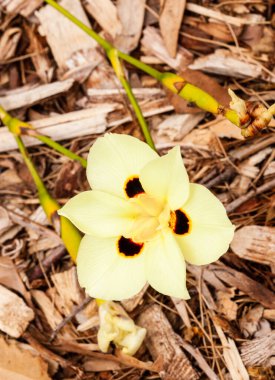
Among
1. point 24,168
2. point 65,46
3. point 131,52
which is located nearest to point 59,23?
point 65,46

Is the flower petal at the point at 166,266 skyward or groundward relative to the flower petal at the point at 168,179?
groundward

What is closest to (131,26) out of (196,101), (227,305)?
(196,101)

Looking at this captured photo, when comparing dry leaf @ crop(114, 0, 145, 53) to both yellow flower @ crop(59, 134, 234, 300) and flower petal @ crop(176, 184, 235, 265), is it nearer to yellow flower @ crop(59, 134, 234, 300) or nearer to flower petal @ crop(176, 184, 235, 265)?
yellow flower @ crop(59, 134, 234, 300)

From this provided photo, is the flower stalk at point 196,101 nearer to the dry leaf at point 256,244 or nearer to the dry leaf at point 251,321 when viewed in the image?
the dry leaf at point 256,244

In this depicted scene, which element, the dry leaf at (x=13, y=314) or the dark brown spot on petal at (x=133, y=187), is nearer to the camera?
the dark brown spot on petal at (x=133, y=187)

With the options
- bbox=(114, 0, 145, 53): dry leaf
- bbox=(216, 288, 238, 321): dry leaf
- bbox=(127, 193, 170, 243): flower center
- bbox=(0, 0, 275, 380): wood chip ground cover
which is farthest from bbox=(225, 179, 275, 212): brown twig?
bbox=(114, 0, 145, 53): dry leaf

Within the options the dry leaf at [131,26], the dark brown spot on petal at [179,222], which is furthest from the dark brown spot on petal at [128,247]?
the dry leaf at [131,26]

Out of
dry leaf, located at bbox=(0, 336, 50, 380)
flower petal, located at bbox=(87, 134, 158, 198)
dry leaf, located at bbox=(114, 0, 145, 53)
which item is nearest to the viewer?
flower petal, located at bbox=(87, 134, 158, 198)

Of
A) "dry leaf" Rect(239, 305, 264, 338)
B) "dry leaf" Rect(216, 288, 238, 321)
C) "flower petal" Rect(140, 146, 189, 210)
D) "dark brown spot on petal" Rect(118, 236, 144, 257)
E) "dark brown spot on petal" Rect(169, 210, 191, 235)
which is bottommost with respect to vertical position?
"dry leaf" Rect(239, 305, 264, 338)

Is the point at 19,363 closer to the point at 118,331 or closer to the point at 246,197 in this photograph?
the point at 118,331
